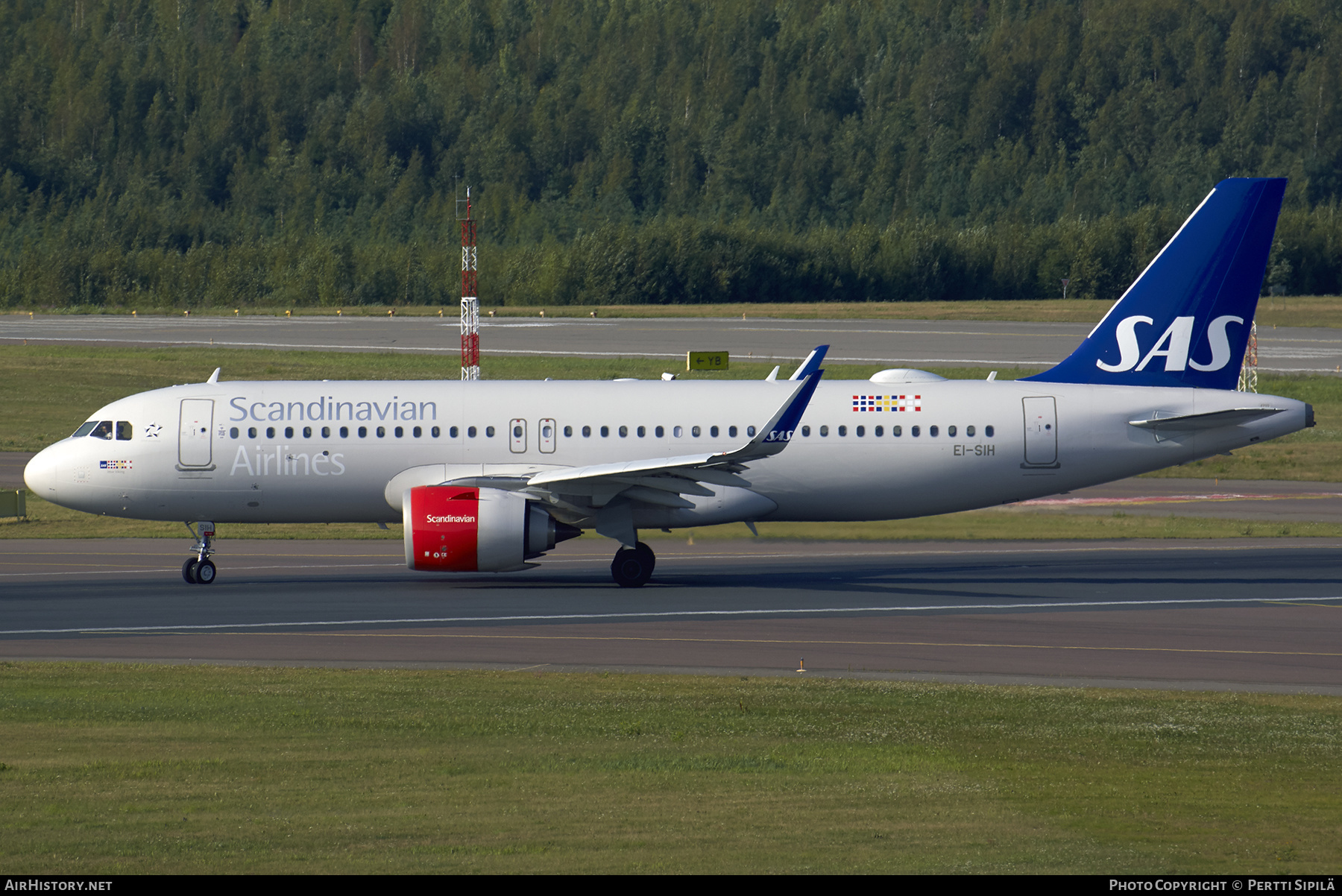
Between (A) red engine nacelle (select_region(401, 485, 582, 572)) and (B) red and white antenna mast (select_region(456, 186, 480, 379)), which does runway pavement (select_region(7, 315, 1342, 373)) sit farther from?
(A) red engine nacelle (select_region(401, 485, 582, 572))

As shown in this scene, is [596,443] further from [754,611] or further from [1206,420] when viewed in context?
[1206,420]

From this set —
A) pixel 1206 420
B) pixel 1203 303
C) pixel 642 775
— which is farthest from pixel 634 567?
pixel 642 775

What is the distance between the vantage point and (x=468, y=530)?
92.8 ft

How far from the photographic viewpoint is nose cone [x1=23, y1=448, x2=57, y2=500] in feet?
101

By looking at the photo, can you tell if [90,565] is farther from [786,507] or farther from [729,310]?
[729,310]

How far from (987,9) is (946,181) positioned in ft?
154

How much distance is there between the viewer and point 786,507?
102 ft

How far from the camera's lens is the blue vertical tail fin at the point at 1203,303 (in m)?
31.7

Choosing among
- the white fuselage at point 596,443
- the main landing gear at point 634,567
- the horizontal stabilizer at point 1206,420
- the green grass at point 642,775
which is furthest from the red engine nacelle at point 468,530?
the horizontal stabilizer at point 1206,420

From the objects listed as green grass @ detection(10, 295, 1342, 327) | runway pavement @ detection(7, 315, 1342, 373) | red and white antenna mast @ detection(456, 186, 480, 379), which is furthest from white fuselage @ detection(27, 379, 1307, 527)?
green grass @ detection(10, 295, 1342, 327)

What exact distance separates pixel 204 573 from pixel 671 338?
194 feet

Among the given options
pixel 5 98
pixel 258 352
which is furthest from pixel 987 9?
pixel 258 352

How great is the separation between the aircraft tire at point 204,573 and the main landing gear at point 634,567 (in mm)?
8212

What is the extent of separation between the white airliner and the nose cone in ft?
0.14
